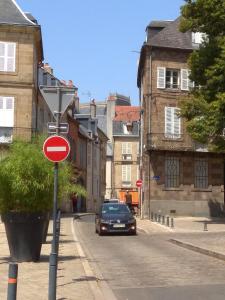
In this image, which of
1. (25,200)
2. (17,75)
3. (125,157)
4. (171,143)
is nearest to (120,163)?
(125,157)

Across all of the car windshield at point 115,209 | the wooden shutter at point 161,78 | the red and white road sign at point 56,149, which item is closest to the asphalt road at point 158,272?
the red and white road sign at point 56,149

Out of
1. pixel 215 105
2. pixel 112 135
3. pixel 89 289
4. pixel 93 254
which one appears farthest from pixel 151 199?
pixel 112 135

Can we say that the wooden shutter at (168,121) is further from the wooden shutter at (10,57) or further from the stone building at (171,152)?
the wooden shutter at (10,57)

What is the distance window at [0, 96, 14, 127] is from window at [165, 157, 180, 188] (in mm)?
11144

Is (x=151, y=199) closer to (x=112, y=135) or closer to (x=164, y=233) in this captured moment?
(x=164, y=233)

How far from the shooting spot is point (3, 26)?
3753cm

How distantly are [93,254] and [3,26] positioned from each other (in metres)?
24.0

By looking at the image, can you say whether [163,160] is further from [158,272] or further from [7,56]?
[158,272]

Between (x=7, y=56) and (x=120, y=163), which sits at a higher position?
(x=7, y=56)

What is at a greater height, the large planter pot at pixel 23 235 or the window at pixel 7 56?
the window at pixel 7 56

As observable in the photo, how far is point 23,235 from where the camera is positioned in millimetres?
13062

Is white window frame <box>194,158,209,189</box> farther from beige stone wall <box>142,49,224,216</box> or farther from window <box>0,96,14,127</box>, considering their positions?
window <box>0,96,14,127</box>

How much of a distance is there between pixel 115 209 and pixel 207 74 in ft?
26.3

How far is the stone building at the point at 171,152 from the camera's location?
40656mm
